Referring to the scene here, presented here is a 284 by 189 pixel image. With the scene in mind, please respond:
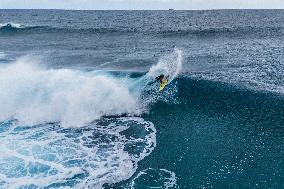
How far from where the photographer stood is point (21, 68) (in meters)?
Result: 31.8

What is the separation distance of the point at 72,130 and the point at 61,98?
13.7 ft

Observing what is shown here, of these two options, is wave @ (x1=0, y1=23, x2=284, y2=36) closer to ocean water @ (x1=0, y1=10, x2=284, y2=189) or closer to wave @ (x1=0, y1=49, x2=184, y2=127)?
ocean water @ (x1=0, y1=10, x2=284, y2=189)

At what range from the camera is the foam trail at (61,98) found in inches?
873

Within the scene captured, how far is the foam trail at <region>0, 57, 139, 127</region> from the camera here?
72.7 ft

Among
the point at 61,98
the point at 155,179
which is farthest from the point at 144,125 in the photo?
the point at 61,98

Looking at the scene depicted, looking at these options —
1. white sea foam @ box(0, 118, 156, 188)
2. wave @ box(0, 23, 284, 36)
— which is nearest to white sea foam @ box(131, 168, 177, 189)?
white sea foam @ box(0, 118, 156, 188)

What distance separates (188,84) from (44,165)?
15.1 metres

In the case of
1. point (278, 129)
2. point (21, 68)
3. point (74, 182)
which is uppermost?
point (21, 68)

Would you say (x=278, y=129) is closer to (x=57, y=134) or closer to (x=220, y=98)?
(x=220, y=98)

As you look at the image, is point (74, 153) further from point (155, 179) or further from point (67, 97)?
point (67, 97)

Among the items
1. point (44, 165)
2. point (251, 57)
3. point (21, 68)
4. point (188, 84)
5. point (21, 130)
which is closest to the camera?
point (44, 165)

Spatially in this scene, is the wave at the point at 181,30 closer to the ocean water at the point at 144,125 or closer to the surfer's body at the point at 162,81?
the ocean water at the point at 144,125

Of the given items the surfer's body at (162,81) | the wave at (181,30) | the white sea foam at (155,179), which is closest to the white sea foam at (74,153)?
the white sea foam at (155,179)

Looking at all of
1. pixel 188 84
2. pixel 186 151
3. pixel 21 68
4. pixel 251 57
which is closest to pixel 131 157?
pixel 186 151
